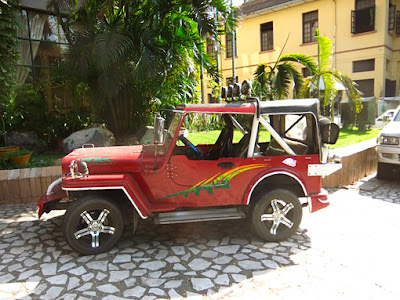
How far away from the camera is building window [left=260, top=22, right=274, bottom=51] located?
23375 millimetres

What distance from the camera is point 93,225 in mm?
3707

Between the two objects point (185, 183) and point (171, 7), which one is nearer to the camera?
point (185, 183)

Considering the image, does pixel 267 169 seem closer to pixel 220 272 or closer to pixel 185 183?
pixel 185 183

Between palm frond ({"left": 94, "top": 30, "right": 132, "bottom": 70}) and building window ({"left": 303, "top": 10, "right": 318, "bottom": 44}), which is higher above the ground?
building window ({"left": 303, "top": 10, "right": 318, "bottom": 44})

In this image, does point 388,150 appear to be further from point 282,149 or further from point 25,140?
point 25,140

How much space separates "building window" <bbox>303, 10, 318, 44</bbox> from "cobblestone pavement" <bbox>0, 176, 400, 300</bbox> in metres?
19.4

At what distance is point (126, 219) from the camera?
13.2 ft

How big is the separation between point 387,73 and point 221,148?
20.3m

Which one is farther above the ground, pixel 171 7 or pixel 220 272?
pixel 171 7

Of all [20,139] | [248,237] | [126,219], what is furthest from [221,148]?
[20,139]

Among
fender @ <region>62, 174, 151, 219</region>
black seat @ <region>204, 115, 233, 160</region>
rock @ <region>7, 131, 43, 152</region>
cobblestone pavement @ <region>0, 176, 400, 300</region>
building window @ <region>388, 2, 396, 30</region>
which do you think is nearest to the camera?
cobblestone pavement @ <region>0, 176, 400, 300</region>

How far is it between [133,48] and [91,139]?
93.3 inches

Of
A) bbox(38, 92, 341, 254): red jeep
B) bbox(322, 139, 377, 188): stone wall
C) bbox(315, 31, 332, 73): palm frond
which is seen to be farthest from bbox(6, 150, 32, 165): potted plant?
bbox(315, 31, 332, 73): palm frond

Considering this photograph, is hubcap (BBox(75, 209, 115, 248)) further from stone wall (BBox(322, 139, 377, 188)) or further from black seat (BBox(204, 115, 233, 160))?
stone wall (BBox(322, 139, 377, 188))
